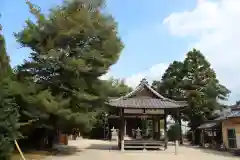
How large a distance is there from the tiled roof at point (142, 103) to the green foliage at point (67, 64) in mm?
2553

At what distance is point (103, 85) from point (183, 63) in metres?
20.9

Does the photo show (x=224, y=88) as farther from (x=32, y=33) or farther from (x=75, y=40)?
(x=32, y=33)

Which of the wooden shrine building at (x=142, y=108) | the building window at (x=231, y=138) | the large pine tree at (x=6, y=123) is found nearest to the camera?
the large pine tree at (x=6, y=123)

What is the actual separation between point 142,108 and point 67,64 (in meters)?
7.59

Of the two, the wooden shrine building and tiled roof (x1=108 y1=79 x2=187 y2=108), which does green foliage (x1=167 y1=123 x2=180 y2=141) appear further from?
tiled roof (x1=108 y1=79 x2=187 y2=108)

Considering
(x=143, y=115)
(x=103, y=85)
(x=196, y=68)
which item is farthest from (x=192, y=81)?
(x=103, y=85)

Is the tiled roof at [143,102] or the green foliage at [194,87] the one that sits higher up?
the green foliage at [194,87]

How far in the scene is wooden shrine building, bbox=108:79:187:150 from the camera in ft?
78.1

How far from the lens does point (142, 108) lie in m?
24.1

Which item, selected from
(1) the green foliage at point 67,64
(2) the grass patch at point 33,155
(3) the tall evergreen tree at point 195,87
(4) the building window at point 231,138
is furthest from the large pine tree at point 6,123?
(3) the tall evergreen tree at point 195,87

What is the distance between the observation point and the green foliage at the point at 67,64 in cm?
1898

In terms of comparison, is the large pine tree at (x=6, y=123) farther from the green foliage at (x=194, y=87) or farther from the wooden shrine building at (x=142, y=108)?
the green foliage at (x=194, y=87)

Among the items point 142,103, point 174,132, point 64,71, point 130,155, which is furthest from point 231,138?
point 64,71

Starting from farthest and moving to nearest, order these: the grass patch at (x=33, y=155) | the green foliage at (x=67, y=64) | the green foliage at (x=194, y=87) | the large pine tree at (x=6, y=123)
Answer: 1. the green foliage at (x=194, y=87)
2. the green foliage at (x=67, y=64)
3. the grass patch at (x=33, y=155)
4. the large pine tree at (x=6, y=123)
